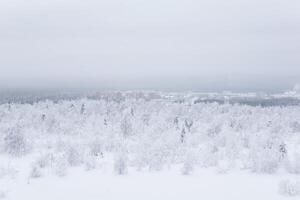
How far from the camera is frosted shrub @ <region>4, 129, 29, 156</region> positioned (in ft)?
50.6

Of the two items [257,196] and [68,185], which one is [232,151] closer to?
[257,196]

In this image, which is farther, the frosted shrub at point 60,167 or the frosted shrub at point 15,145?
the frosted shrub at point 15,145

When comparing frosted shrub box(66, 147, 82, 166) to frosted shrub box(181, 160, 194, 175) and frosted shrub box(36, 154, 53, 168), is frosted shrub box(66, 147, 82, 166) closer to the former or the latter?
frosted shrub box(36, 154, 53, 168)

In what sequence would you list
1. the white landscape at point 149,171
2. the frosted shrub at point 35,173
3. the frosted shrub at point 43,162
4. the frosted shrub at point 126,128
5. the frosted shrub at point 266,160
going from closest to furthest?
the white landscape at point 149,171
the frosted shrub at point 35,173
the frosted shrub at point 266,160
the frosted shrub at point 43,162
the frosted shrub at point 126,128

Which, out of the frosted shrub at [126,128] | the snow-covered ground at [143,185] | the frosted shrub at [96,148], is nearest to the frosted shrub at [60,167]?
the snow-covered ground at [143,185]

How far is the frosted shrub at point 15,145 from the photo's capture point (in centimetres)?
1542

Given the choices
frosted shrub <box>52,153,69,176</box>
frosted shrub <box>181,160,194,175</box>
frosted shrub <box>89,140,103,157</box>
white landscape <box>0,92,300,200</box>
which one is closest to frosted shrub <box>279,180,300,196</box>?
white landscape <box>0,92,300,200</box>

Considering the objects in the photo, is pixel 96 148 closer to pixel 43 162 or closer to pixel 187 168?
pixel 43 162

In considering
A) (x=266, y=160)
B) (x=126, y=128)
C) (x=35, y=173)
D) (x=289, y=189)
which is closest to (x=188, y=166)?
(x=266, y=160)

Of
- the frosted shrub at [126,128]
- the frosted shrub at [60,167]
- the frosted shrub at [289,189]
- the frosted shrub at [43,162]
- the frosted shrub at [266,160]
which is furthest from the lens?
the frosted shrub at [126,128]

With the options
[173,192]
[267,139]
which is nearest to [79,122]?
[267,139]

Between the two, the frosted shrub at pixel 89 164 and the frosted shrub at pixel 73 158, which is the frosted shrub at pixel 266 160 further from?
the frosted shrub at pixel 73 158

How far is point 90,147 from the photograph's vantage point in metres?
16.3

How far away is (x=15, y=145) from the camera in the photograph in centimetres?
1573
